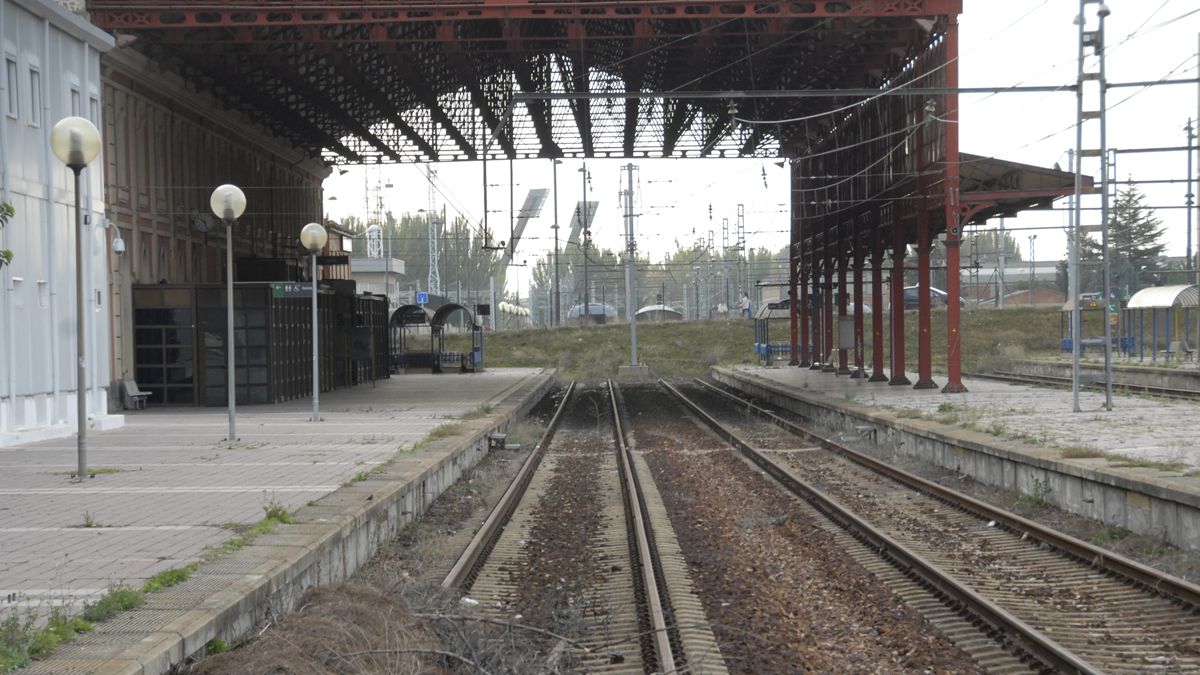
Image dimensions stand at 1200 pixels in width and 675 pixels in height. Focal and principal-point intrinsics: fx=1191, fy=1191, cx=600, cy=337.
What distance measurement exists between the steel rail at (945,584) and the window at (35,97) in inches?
466

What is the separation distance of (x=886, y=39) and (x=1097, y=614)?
73.3 feet

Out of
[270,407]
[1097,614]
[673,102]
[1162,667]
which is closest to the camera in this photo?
[1162,667]

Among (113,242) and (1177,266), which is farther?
(1177,266)

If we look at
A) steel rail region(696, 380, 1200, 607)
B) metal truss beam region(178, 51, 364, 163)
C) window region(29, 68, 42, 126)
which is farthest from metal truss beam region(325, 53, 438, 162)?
steel rail region(696, 380, 1200, 607)

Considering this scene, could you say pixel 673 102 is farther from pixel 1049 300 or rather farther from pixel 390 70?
pixel 1049 300

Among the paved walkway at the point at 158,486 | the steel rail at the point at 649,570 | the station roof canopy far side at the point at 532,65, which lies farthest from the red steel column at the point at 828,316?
the steel rail at the point at 649,570

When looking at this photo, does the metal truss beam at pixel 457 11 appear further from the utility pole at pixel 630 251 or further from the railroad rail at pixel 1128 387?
the utility pole at pixel 630 251

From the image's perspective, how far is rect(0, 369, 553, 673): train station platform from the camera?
6.03m

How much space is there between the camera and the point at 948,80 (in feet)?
81.6

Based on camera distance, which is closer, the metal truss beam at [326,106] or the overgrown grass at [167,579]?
the overgrown grass at [167,579]

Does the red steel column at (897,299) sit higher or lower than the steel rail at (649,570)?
higher

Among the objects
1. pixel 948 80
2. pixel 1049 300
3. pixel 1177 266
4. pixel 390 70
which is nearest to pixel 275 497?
pixel 948 80

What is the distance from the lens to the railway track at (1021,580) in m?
6.90

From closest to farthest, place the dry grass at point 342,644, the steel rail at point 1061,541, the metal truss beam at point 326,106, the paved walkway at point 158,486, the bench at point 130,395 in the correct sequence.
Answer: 1. the dry grass at point 342,644
2. the paved walkway at point 158,486
3. the steel rail at point 1061,541
4. the bench at point 130,395
5. the metal truss beam at point 326,106
